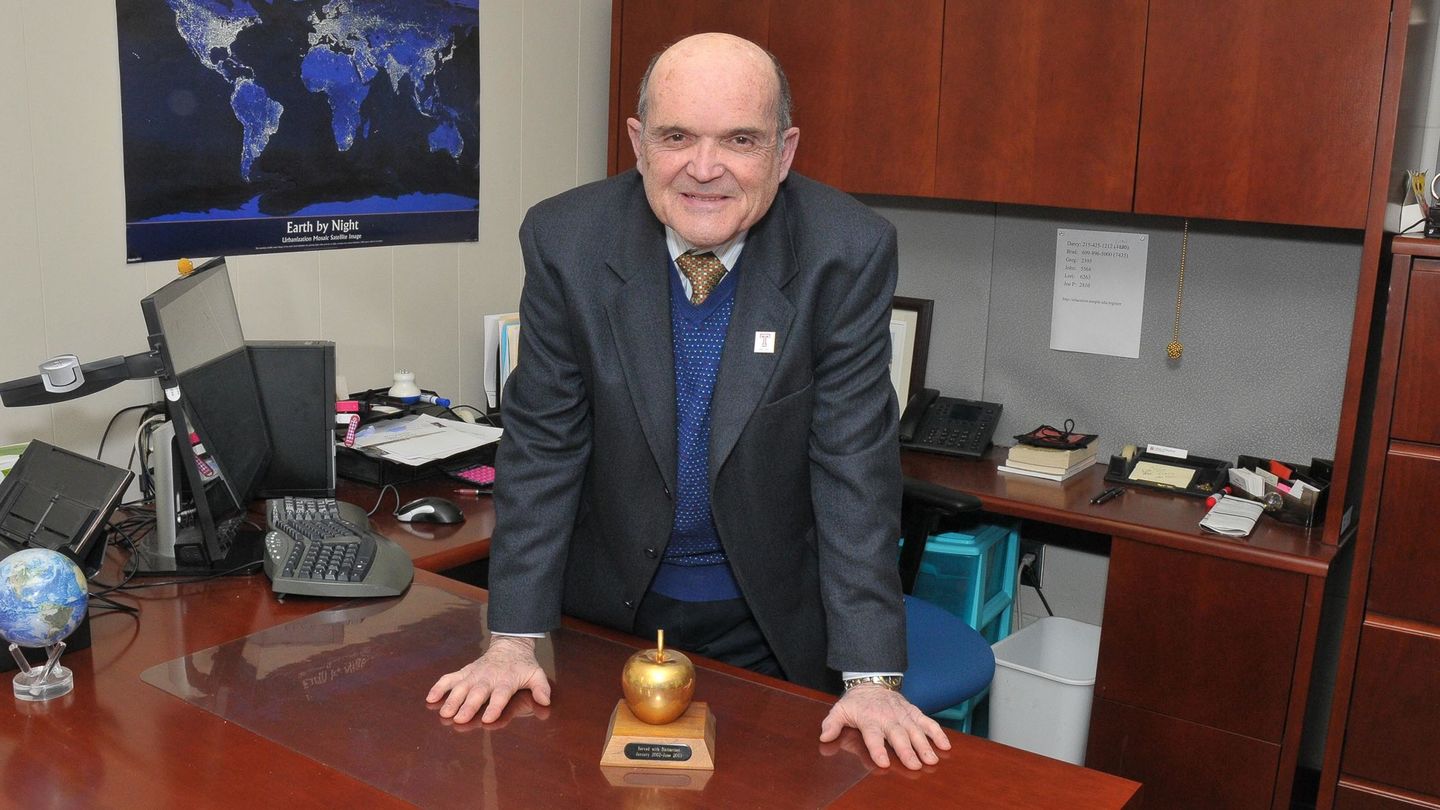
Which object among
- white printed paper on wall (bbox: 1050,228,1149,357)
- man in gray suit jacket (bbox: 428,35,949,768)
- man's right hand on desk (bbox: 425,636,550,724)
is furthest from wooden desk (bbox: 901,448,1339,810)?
man's right hand on desk (bbox: 425,636,550,724)

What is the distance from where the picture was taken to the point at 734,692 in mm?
1543

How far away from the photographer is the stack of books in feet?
9.51

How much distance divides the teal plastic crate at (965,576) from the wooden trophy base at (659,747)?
1.60 metres

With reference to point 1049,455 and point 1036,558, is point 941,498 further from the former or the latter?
point 1036,558

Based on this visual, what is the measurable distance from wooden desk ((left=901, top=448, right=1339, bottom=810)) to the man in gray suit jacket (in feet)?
3.63

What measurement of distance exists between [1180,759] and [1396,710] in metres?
0.42

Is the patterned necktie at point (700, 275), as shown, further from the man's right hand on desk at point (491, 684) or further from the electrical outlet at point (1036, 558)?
the electrical outlet at point (1036, 558)

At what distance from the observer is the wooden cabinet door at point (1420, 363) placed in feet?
7.37

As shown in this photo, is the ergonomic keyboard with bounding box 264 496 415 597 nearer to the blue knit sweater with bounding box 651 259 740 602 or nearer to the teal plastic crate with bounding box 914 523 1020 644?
the blue knit sweater with bounding box 651 259 740 602

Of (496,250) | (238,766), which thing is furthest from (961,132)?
(238,766)

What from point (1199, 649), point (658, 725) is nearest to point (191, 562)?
point (658, 725)

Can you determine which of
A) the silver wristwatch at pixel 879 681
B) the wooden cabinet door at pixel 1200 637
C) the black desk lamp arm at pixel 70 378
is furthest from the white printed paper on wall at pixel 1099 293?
the black desk lamp arm at pixel 70 378

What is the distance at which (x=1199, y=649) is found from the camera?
2.53 meters

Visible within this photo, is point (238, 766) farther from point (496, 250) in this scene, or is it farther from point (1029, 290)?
point (1029, 290)
